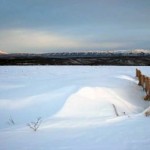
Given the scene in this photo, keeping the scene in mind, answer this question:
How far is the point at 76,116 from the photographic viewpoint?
855 centimetres

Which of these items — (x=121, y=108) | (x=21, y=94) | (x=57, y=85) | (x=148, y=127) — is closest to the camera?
(x=148, y=127)

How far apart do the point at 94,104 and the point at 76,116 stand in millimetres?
1352

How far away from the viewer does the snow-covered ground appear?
16.1 feet

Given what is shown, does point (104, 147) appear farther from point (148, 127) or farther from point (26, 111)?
point (26, 111)

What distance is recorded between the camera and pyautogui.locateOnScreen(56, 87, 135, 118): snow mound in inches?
351

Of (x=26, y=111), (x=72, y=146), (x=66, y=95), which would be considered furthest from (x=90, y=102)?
(x=72, y=146)

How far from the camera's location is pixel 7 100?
10.2m

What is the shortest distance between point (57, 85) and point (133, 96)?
10.5ft

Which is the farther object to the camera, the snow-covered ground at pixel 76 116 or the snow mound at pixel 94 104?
the snow mound at pixel 94 104

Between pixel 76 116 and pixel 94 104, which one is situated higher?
pixel 94 104

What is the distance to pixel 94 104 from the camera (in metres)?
9.73

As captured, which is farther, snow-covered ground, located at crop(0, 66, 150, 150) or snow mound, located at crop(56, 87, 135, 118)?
snow mound, located at crop(56, 87, 135, 118)

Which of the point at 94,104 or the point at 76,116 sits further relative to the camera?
the point at 94,104

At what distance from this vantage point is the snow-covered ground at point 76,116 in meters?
4.91
